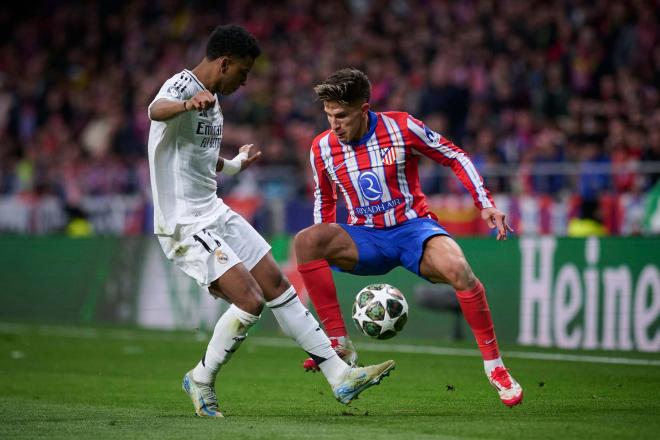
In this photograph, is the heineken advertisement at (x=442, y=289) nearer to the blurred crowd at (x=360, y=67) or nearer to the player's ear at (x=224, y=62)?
the blurred crowd at (x=360, y=67)

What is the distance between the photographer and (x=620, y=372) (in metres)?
9.66

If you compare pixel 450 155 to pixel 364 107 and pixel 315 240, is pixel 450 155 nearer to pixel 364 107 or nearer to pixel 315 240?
pixel 364 107

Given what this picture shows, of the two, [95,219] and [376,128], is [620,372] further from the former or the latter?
[95,219]

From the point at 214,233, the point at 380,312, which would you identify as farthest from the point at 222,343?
the point at 380,312

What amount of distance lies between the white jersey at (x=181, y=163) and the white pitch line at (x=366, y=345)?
524 centimetres

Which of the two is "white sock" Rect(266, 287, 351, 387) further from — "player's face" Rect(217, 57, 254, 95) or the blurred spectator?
the blurred spectator

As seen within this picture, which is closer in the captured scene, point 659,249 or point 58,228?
point 659,249

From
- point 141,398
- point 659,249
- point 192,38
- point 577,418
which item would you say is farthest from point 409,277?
point 192,38

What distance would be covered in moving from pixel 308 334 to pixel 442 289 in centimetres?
621

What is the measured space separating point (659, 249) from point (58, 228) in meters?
12.2

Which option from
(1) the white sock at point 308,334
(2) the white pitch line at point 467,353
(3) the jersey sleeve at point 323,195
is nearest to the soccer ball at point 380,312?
(3) the jersey sleeve at point 323,195

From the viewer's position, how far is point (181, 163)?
6.82m

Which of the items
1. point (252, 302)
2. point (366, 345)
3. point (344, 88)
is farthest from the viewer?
point (366, 345)

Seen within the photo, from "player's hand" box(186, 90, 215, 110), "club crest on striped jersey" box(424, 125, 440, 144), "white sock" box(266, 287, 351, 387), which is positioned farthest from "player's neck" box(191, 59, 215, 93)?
"club crest on striped jersey" box(424, 125, 440, 144)
